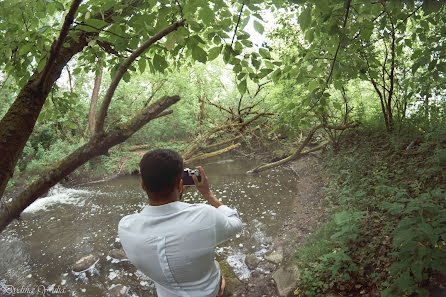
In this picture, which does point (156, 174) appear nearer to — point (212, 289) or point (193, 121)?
point (212, 289)

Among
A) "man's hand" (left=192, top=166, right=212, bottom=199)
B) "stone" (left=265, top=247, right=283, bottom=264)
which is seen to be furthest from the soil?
"man's hand" (left=192, top=166, right=212, bottom=199)

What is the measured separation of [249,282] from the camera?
13.7 ft

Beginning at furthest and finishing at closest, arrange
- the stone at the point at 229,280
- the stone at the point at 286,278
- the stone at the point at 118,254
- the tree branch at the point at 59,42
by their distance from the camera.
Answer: the stone at the point at 118,254
the stone at the point at 229,280
the stone at the point at 286,278
the tree branch at the point at 59,42

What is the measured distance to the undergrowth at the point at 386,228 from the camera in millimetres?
2234

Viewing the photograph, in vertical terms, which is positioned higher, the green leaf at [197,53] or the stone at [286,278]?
the green leaf at [197,53]

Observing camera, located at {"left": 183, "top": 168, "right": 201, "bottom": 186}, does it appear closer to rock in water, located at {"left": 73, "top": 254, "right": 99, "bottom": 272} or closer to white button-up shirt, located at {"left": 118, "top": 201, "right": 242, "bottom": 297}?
white button-up shirt, located at {"left": 118, "top": 201, "right": 242, "bottom": 297}

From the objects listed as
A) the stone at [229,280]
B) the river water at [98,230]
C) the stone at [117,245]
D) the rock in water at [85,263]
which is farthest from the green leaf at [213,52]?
the stone at [117,245]

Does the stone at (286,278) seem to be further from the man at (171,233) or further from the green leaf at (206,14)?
the green leaf at (206,14)

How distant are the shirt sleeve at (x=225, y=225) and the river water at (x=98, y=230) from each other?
10.8ft

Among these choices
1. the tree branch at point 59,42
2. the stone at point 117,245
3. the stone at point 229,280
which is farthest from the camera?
the stone at point 117,245

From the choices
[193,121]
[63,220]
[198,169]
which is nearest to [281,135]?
[193,121]

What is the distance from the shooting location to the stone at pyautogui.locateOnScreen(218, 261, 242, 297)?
3.96 meters

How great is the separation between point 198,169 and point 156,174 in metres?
0.42

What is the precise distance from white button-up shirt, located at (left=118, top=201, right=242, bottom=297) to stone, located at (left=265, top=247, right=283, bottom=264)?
11.3 feet
